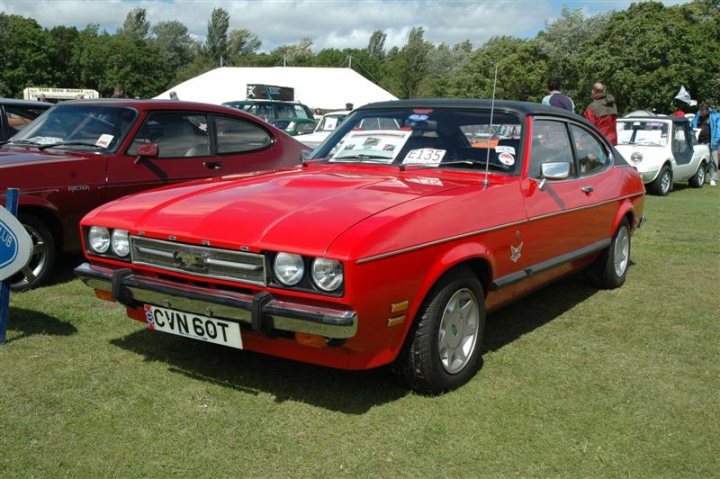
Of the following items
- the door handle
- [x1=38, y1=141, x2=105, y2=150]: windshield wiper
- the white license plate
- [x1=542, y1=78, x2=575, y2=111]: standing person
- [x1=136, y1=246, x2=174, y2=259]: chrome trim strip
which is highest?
[x1=542, y1=78, x2=575, y2=111]: standing person

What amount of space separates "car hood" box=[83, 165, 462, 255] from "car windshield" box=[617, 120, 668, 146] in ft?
37.8

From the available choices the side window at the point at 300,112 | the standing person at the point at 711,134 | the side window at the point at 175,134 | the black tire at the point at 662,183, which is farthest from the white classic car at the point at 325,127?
the standing person at the point at 711,134

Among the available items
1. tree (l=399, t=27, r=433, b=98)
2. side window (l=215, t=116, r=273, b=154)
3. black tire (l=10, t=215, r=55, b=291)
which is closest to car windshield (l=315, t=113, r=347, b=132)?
side window (l=215, t=116, r=273, b=154)

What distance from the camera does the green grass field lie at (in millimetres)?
3000

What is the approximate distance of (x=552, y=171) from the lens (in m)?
4.48

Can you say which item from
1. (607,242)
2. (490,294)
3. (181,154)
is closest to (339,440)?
(490,294)

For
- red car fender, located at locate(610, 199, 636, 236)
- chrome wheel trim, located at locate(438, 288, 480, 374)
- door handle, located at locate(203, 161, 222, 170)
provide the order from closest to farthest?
chrome wheel trim, located at locate(438, 288, 480, 374) < red car fender, located at locate(610, 199, 636, 236) < door handle, located at locate(203, 161, 222, 170)

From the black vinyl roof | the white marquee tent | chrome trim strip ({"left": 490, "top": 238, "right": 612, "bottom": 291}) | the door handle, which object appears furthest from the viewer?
the white marquee tent

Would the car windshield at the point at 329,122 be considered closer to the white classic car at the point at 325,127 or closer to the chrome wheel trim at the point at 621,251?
the white classic car at the point at 325,127

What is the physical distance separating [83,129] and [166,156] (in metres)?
0.74

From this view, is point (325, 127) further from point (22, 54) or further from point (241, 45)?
point (241, 45)

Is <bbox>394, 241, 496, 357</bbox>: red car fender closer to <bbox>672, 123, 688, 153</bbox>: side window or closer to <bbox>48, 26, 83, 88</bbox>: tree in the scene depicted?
<bbox>672, 123, 688, 153</bbox>: side window

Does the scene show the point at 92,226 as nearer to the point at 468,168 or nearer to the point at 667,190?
the point at 468,168

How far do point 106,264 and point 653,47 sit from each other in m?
47.6
